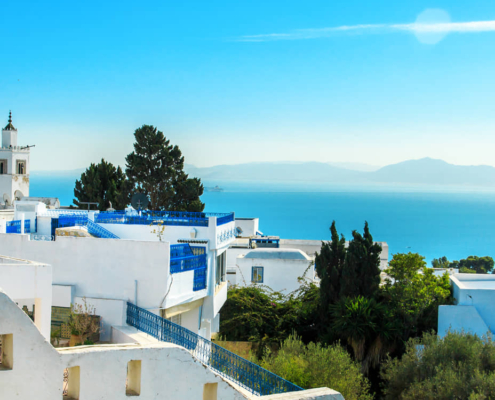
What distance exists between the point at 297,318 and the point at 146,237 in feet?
24.4

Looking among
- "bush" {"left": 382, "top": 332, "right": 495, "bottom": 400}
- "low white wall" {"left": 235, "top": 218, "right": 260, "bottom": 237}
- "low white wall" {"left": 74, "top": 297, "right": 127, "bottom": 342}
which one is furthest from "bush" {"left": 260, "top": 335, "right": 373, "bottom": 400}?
"low white wall" {"left": 235, "top": 218, "right": 260, "bottom": 237}

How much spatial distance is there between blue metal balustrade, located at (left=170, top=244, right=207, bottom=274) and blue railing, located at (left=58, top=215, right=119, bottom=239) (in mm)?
2293

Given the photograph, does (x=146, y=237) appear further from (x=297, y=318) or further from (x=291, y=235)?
(x=291, y=235)

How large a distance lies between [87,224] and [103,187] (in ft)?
81.5

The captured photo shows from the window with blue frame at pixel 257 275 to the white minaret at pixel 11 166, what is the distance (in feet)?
132

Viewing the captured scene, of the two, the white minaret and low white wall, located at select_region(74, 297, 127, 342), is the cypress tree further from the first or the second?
the white minaret

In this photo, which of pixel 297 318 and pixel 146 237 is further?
pixel 297 318

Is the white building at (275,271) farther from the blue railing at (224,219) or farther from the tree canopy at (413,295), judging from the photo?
the blue railing at (224,219)

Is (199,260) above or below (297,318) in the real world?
above

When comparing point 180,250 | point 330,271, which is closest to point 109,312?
point 180,250

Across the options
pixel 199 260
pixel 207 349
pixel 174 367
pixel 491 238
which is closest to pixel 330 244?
pixel 199 260

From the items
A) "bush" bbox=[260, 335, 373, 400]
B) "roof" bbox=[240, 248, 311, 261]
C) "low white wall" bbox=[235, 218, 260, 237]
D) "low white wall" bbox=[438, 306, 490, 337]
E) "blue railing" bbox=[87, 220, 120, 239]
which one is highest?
"blue railing" bbox=[87, 220, 120, 239]

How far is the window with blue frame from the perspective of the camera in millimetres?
25156

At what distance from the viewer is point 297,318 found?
2097cm
